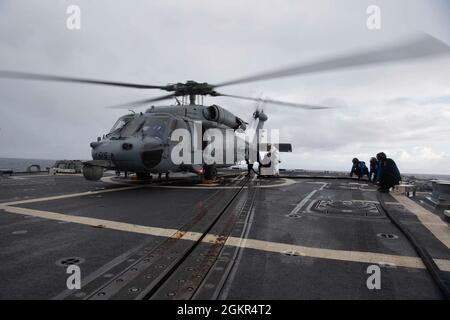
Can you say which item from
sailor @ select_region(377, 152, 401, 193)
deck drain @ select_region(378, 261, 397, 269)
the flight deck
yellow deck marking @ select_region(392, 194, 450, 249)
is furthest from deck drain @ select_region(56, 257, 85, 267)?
sailor @ select_region(377, 152, 401, 193)

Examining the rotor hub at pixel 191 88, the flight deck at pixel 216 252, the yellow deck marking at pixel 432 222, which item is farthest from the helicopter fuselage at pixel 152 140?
the yellow deck marking at pixel 432 222

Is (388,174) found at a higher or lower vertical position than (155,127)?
lower

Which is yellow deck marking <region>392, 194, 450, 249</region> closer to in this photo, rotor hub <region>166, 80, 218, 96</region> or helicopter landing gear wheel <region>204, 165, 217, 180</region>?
helicopter landing gear wheel <region>204, 165, 217, 180</region>

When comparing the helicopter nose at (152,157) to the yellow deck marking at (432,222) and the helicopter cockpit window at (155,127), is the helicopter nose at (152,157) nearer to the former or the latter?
the helicopter cockpit window at (155,127)

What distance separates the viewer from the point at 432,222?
6.30m

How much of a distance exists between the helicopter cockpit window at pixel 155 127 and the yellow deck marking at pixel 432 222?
9.04m

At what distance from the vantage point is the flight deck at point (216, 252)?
2930 mm

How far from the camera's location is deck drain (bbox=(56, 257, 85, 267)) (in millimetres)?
3546

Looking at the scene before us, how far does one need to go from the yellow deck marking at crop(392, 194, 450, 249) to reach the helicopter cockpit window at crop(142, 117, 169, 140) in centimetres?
904

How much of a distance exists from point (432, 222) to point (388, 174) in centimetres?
587

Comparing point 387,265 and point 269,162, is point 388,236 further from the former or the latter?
point 269,162

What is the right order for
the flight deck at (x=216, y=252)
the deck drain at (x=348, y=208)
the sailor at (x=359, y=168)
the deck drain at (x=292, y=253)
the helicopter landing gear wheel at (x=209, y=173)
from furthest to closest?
the sailor at (x=359, y=168), the helicopter landing gear wheel at (x=209, y=173), the deck drain at (x=348, y=208), the deck drain at (x=292, y=253), the flight deck at (x=216, y=252)

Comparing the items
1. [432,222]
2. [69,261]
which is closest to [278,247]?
[69,261]
